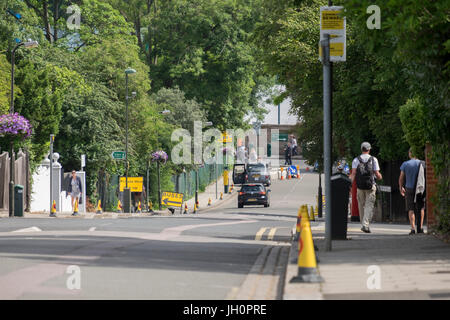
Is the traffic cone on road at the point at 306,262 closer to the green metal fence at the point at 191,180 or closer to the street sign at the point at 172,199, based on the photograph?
the street sign at the point at 172,199

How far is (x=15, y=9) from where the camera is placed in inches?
2416

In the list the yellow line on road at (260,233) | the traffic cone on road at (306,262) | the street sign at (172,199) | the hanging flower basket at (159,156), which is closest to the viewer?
the traffic cone on road at (306,262)

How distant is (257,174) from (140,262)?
6393cm

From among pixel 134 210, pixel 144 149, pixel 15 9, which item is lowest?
pixel 134 210

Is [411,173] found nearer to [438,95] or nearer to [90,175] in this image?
[438,95]

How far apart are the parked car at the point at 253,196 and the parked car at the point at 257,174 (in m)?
18.2

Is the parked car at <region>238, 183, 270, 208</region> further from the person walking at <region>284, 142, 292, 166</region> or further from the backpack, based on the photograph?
the person walking at <region>284, 142, 292, 166</region>

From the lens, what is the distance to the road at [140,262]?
31.4 feet

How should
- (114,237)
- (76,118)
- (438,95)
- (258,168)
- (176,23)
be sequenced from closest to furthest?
(438,95), (114,237), (76,118), (176,23), (258,168)

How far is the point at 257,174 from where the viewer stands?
76.4 meters

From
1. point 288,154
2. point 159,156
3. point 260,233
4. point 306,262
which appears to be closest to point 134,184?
point 159,156

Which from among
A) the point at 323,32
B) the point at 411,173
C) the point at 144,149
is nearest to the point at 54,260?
the point at 323,32

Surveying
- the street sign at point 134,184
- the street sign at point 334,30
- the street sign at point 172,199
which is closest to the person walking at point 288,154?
the street sign at point 172,199

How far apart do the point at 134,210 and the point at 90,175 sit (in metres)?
3.51
